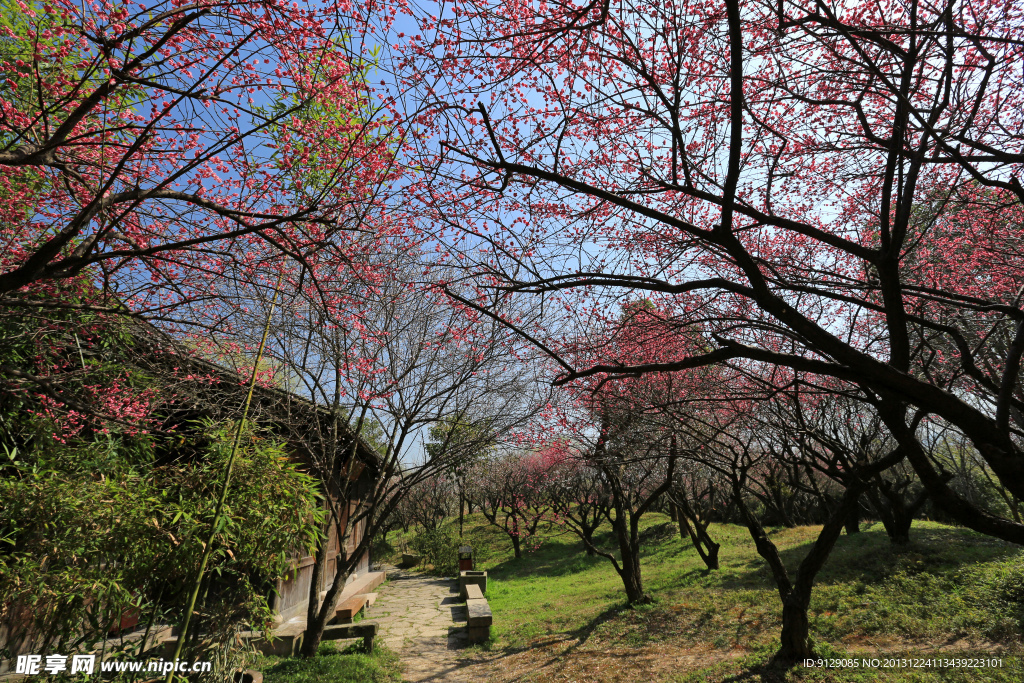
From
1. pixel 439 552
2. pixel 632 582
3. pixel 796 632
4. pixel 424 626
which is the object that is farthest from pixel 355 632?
pixel 439 552

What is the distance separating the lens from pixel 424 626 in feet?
30.3

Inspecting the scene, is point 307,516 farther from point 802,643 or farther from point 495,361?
point 802,643

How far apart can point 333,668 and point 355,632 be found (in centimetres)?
190

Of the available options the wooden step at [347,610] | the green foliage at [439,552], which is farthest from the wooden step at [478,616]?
the green foliage at [439,552]

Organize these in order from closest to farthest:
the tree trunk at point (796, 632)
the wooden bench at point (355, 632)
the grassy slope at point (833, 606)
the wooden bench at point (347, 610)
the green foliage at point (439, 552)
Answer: the tree trunk at point (796, 632)
the grassy slope at point (833, 606)
the wooden bench at point (355, 632)
the wooden bench at point (347, 610)
the green foliage at point (439, 552)

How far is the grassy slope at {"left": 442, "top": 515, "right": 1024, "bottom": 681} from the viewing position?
5.94 meters

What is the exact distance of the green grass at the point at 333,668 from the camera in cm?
578

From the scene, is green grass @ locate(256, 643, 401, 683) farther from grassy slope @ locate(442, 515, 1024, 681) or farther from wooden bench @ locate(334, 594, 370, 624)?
grassy slope @ locate(442, 515, 1024, 681)

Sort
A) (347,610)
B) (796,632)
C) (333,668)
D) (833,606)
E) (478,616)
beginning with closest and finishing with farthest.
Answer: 1. (796,632)
2. (333,668)
3. (833,606)
4. (478,616)
5. (347,610)

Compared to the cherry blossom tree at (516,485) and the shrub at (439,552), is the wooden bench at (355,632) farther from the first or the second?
the cherry blossom tree at (516,485)

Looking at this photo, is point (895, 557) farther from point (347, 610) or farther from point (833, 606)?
point (347, 610)

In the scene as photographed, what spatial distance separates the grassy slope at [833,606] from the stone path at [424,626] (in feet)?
2.83

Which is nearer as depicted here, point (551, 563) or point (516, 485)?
point (551, 563)

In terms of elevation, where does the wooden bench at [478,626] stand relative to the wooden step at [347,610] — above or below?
below
